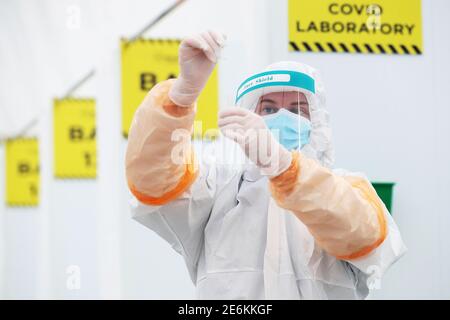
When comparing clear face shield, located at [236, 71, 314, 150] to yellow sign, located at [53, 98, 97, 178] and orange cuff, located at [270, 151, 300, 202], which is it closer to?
orange cuff, located at [270, 151, 300, 202]

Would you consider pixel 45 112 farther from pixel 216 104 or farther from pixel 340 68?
pixel 340 68

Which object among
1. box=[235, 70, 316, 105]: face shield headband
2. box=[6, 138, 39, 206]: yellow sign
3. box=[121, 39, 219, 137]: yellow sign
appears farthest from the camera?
box=[6, 138, 39, 206]: yellow sign

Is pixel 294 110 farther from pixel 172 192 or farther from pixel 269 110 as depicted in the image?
Result: pixel 172 192

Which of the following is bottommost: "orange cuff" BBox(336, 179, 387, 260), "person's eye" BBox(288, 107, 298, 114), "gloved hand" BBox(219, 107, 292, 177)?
"orange cuff" BBox(336, 179, 387, 260)

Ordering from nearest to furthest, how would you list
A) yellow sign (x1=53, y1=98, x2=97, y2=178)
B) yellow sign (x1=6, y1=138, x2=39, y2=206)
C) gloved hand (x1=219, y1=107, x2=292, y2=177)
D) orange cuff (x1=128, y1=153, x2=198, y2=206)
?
gloved hand (x1=219, y1=107, x2=292, y2=177) < orange cuff (x1=128, y1=153, x2=198, y2=206) < yellow sign (x1=53, y1=98, x2=97, y2=178) < yellow sign (x1=6, y1=138, x2=39, y2=206)

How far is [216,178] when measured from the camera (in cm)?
164

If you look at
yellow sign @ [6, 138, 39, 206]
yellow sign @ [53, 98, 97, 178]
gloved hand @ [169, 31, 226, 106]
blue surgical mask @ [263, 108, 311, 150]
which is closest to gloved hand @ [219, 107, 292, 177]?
gloved hand @ [169, 31, 226, 106]

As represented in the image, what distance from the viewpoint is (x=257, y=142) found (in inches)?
52.8

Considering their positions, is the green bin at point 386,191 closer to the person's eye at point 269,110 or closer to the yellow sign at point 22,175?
the person's eye at point 269,110

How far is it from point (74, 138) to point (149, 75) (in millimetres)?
1637

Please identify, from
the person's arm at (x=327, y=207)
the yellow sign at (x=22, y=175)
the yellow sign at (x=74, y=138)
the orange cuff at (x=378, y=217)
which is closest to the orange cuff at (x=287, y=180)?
the person's arm at (x=327, y=207)

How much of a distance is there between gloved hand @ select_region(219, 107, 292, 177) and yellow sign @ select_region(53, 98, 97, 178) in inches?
114

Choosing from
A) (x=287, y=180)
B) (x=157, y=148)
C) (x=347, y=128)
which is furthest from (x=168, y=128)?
(x=347, y=128)

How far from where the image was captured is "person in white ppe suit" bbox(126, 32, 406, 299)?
4.48 feet
